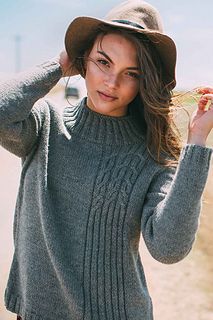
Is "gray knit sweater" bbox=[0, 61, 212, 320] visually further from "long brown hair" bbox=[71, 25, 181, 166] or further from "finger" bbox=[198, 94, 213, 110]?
"finger" bbox=[198, 94, 213, 110]

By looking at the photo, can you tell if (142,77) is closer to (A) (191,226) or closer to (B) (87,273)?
(A) (191,226)

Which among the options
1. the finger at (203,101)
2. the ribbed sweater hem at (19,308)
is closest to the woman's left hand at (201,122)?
the finger at (203,101)

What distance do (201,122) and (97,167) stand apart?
488 millimetres

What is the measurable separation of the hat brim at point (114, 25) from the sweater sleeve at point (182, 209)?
46 centimetres

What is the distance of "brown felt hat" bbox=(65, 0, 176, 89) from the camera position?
2.47 m

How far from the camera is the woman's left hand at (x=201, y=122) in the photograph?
231 centimetres

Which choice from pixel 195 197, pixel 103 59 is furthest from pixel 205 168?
pixel 103 59

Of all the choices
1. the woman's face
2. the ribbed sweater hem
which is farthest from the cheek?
the ribbed sweater hem

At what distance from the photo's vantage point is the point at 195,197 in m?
2.23

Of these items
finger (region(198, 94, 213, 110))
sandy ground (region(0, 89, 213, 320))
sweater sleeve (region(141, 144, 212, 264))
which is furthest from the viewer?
sandy ground (region(0, 89, 213, 320))

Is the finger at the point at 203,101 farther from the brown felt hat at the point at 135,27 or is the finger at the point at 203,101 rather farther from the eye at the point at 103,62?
the eye at the point at 103,62

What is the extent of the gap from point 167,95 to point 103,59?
1.06 ft

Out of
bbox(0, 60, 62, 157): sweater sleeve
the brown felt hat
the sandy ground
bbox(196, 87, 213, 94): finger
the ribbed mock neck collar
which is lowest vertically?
the sandy ground

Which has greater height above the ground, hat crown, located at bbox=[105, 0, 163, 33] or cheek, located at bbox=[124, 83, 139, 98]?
hat crown, located at bbox=[105, 0, 163, 33]
